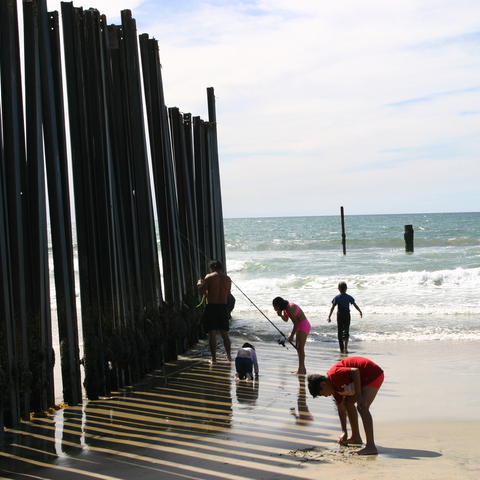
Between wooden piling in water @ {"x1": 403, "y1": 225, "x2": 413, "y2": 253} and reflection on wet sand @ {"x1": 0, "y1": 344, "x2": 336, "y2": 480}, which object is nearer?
reflection on wet sand @ {"x1": 0, "y1": 344, "x2": 336, "y2": 480}

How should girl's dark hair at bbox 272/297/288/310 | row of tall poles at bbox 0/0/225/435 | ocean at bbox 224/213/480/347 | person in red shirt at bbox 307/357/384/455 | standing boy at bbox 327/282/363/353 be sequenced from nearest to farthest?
1. person in red shirt at bbox 307/357/384/455
2. row of tall poles at bbox 0/0/225/435
3. girl's dark hair at bbox 272/297/288/310
4. standing boy at bbox 327/282/363/353
5. ocean at bbox 224/213/480/347

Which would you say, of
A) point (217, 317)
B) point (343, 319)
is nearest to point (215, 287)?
point (217, 317)

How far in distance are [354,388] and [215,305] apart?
4314 millimetres

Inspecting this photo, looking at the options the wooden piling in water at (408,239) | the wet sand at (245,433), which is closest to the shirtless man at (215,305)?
the wet sand at (245,433)

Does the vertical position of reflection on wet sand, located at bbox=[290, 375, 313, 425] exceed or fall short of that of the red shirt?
it falls short

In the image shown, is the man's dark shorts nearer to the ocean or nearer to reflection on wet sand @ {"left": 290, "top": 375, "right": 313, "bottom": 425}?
the ocean

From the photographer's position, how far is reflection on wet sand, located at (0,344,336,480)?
461 cm

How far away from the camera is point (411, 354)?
960cm

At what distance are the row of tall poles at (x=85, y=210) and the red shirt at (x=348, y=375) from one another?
2824 mm

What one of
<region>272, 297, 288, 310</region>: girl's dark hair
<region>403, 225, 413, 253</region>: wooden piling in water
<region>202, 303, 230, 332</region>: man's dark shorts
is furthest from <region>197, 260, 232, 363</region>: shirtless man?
<region>403, 225, 413, 253</region>: wooden piling in water

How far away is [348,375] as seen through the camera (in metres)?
5.03

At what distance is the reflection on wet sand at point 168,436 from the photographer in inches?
181

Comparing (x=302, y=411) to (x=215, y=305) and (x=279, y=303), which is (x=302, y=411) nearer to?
(x=279, y=303)

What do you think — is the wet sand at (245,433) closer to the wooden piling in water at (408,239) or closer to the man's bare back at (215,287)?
the man's bare back at (215,287)
